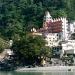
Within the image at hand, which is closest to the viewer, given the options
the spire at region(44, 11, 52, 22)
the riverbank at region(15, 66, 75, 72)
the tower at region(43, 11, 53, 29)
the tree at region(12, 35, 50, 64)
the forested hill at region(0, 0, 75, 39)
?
the riverbank at region(15, 66, 75, 72)

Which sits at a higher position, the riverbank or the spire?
the spire

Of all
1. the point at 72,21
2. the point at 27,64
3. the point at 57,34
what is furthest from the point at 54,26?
the point at 27,64

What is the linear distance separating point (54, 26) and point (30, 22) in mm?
16109

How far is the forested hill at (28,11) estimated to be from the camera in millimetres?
112944

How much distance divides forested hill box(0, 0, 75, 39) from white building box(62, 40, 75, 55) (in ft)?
57.4

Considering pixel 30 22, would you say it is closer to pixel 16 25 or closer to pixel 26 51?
pixel 16 25

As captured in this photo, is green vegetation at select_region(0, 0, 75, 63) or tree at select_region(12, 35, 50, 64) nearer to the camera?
tree at select_region(12, 35, 50, 64)

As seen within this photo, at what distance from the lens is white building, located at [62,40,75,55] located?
86.8m

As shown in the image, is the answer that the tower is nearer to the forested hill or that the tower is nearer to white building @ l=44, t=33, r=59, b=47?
the forested hill

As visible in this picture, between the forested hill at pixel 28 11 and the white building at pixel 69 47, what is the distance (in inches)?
688

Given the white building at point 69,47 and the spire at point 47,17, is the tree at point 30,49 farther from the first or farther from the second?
the spire at point 47,17

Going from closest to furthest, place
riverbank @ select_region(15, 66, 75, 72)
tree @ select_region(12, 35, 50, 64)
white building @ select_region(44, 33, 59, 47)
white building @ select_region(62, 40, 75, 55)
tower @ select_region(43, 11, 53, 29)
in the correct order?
riverbank @ select_region(15, 66, 75, 72) → tree @ select_region(12, 35, 50, 64) → white building @ select_region(62, 40, 75, 55) → white building @ select_region(44, 33, 59, 47) → tower @ select_region(43, 11, 53, 29)

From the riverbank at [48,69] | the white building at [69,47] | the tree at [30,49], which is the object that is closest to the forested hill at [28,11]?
the white building at [69,47]

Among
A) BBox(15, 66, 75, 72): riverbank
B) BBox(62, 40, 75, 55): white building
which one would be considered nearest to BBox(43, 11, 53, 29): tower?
BBox(62, 40, 75, 55): white building
